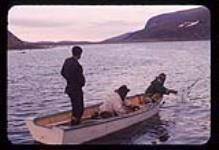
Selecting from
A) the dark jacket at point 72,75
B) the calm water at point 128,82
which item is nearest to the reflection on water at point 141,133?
the calm water at point 128,82

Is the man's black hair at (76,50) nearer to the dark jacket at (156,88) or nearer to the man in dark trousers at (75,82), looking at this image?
the man in dark trousers at (75,82)

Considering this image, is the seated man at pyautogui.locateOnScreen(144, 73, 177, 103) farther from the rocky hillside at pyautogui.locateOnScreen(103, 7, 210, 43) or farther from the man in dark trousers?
the man in dark trousers

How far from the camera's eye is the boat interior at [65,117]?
340 centimetres

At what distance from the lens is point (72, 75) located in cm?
A: 345

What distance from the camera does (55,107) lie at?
3445mm

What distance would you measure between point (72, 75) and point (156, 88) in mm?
533

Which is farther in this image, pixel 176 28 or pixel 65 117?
pixel 176 28

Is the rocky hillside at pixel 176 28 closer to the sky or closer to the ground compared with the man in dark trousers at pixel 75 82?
closer to the sky

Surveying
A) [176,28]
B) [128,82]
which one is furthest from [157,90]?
[176,28]

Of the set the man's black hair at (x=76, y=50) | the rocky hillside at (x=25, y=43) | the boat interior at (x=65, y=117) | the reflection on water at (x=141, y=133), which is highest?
the rocky hillside at (x=25, y=43)

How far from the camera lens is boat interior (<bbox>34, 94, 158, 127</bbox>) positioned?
340cm

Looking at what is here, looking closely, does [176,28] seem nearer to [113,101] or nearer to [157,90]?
[157,90]

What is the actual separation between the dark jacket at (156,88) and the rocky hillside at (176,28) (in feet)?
0.92
